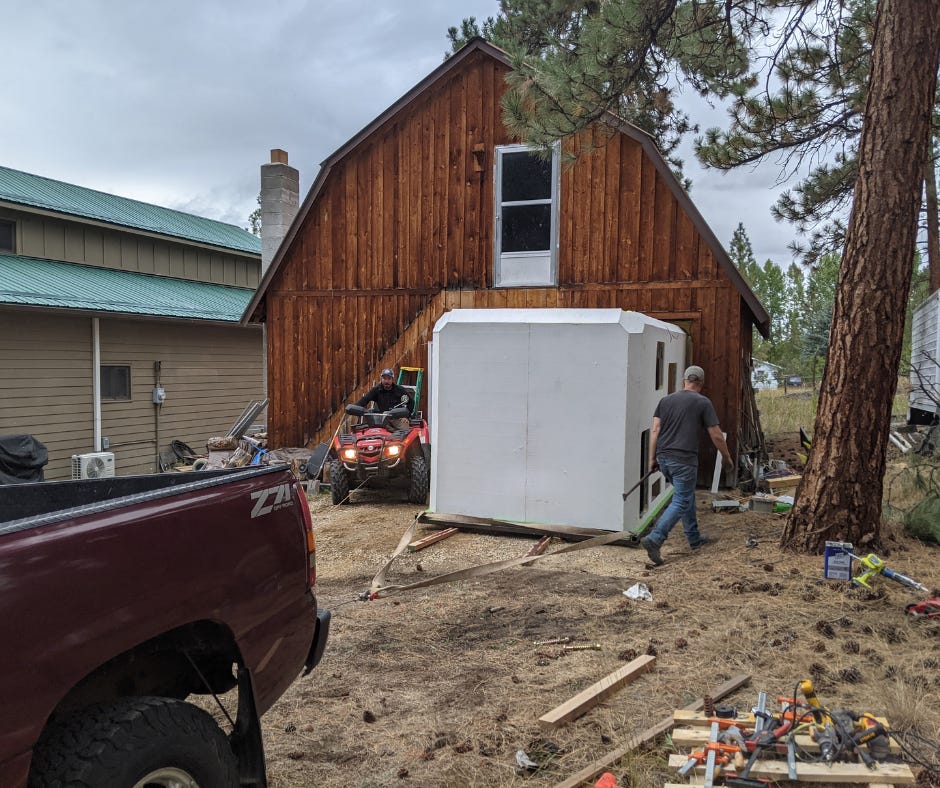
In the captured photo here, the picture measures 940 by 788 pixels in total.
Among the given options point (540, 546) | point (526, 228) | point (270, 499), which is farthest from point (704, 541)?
point (526, 228)

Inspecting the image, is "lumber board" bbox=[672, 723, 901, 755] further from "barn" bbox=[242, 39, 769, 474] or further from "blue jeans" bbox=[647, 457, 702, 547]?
"barn" bbox=[242, 39, 769, 474]

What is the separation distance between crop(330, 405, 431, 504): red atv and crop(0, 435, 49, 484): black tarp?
4153mm

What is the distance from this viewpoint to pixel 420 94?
1193 centimetres

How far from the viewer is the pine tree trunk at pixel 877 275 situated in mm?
6039

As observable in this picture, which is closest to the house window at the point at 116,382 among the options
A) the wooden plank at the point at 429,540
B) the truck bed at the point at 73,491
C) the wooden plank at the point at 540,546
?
the wooden plank at the point at 429,540

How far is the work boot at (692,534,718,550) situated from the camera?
7.29m

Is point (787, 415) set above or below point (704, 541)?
above

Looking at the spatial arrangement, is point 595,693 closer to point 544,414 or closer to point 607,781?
point 607,781

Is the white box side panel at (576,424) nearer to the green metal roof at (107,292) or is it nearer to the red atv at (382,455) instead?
the red atv at (382,455)

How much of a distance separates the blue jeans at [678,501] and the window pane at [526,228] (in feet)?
17.7

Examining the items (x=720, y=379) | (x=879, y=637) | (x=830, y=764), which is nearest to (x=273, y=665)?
(x=830, y=764)

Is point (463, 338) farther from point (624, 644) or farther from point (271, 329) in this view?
point (271, 329)

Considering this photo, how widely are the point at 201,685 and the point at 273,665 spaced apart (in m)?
0.35

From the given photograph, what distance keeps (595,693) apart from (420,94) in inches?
406
